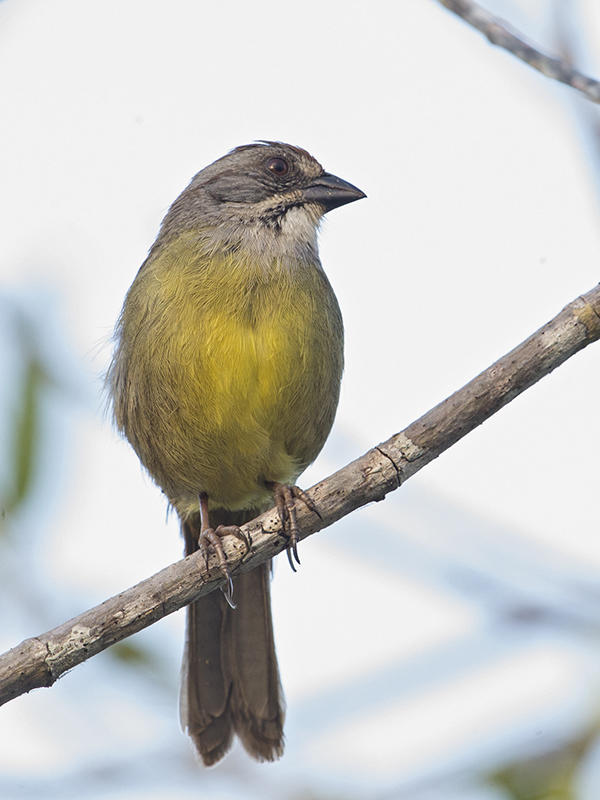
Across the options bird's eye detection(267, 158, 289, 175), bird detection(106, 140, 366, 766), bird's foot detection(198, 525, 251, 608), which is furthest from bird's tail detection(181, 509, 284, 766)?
bird's eye detection(267, 158, 289, 175)

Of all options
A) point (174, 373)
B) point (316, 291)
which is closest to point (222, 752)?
point (174, 373)

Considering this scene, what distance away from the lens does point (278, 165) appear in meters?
5.36

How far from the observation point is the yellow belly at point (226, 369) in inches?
173

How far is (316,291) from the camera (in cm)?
473

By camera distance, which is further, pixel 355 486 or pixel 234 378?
pixel 234 378

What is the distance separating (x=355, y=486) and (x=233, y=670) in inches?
74.3

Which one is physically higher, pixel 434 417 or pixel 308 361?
pixel 308 361

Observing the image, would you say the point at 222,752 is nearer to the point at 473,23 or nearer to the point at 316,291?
the point at 316,291

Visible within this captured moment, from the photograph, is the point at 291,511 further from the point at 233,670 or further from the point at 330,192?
the point at 330,192

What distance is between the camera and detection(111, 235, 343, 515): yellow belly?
4.40m

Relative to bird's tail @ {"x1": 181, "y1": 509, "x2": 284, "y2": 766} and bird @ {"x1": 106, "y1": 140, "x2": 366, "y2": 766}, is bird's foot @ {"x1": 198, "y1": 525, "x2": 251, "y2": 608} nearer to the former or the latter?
bird @ {"x1": 106, "y1": 140, "x2": 366, "y2": 766}

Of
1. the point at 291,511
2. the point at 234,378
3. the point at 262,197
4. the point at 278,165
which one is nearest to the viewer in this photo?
the point at 291,511

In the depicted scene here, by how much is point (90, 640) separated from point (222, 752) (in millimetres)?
1658

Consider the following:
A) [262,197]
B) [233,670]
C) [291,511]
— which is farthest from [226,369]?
[233,670]
